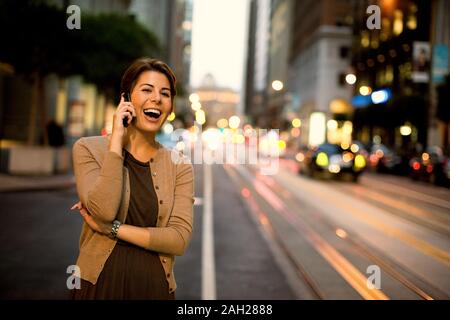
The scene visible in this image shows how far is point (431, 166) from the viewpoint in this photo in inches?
1079

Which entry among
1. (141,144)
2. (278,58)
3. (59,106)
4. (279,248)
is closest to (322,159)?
(279,248)

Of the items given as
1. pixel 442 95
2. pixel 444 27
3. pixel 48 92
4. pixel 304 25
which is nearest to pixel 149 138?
pixel 442 95

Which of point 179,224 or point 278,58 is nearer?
point 179,224

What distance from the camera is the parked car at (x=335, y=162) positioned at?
1000 inches

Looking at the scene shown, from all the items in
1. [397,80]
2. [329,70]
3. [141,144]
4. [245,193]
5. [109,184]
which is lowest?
[245,193]

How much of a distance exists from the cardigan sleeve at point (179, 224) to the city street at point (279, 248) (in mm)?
1518

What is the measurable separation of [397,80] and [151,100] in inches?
2040

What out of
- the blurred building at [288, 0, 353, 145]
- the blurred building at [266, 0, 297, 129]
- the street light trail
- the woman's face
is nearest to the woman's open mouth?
the woman's face

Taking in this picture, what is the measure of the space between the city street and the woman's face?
1.76 metres

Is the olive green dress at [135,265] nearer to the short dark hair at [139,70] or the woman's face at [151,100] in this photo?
the woman's face at [151,100]

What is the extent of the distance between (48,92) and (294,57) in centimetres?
7283

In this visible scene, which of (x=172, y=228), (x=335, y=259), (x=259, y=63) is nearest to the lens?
(x=172, y=228)

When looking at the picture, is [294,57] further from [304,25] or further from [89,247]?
[89,247]

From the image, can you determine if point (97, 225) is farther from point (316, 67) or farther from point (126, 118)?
point (316, 67)
